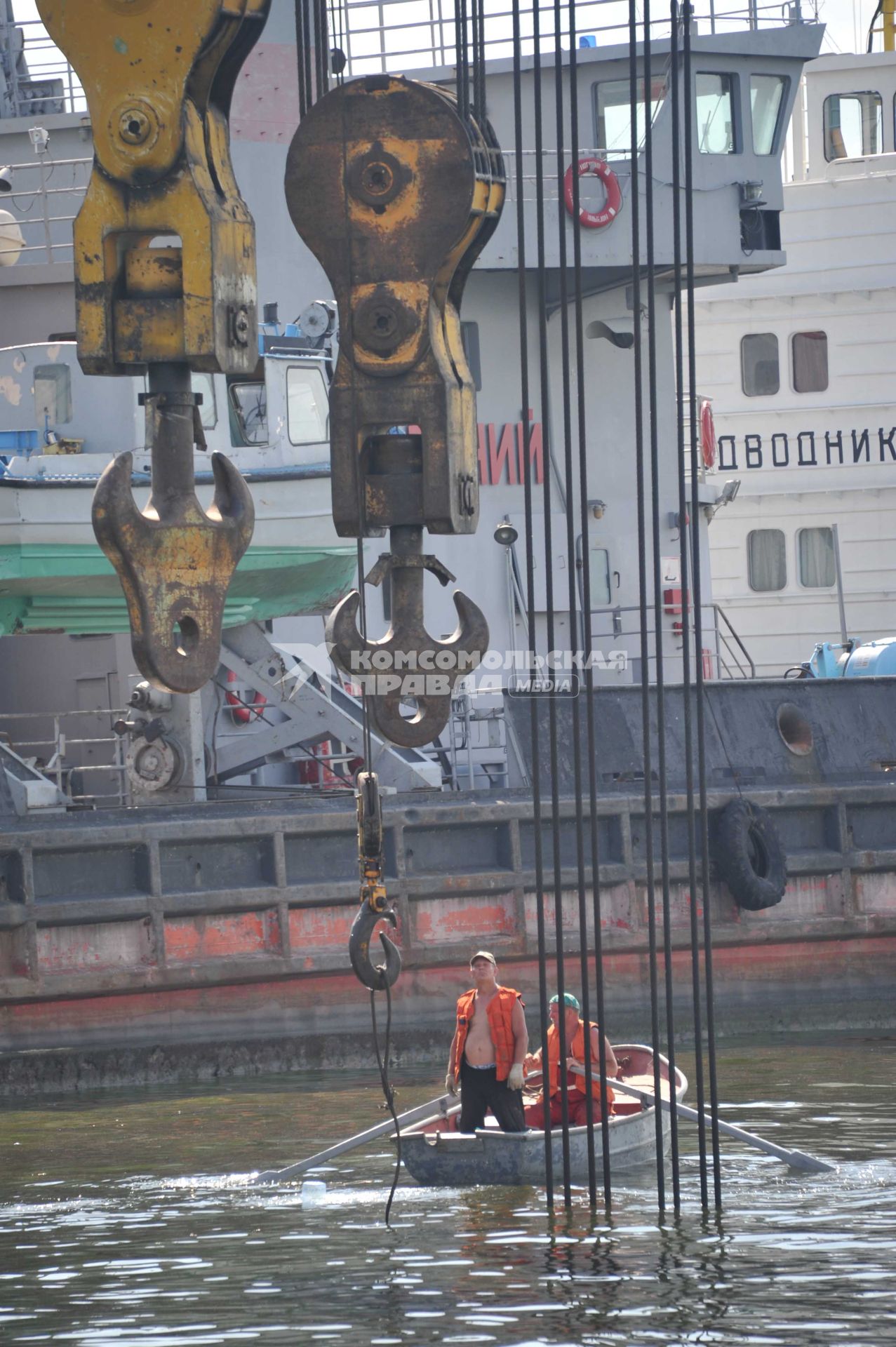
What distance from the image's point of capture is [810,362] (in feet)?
88.2

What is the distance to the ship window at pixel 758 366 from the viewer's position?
2703cm

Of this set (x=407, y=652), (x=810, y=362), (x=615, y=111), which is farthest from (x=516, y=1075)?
(x=810, y=362)

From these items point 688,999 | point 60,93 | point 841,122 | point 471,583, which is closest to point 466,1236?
point 688,999

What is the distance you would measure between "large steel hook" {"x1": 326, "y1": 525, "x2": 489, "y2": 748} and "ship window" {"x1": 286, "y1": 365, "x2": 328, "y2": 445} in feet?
35.6

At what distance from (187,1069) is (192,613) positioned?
32.6 feet

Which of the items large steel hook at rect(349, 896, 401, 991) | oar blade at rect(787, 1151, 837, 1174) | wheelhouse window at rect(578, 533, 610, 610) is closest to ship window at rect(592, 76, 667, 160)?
wheelhouse window at rect(578, 533, 610, 610)

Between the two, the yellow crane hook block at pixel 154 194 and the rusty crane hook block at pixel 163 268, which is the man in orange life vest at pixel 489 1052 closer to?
the rusty crane hook block at pixel 163 268

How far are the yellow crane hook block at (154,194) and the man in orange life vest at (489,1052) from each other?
6.12m

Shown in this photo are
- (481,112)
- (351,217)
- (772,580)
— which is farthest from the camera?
(772,580)

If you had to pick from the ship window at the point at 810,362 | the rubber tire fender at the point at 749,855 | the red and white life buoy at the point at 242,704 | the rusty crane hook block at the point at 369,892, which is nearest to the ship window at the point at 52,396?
the red and white life buoy at the point at 242,704

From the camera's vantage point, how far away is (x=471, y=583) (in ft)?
65.4

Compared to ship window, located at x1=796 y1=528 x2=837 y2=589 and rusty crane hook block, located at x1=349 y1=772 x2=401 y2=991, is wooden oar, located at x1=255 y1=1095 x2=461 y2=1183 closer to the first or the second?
rusty crane hook block, located at x1=349 y1=772 x2=401 y2=991

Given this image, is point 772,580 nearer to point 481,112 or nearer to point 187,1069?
point 187,1069

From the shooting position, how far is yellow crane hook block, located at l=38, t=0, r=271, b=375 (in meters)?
5.71
